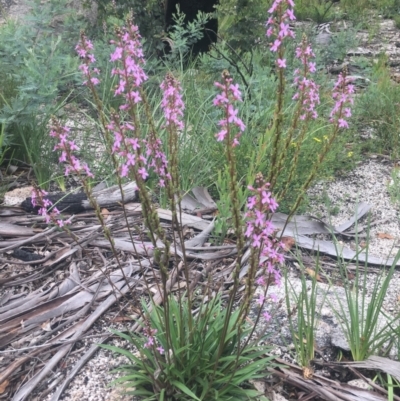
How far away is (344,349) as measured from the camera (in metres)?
2.13

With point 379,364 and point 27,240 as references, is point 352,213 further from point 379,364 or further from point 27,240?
point 27,240

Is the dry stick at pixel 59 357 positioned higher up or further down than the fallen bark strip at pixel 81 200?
further down

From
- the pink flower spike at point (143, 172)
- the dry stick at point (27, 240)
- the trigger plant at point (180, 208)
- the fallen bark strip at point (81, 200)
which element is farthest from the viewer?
the fallen bark strip at point (81, 200)

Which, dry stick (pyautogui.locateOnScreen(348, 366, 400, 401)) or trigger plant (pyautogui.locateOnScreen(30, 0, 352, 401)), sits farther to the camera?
dry stick (pyautogui.locateOnScreen(348, 366, 400, 401))

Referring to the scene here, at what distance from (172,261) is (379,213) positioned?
5.17 ft

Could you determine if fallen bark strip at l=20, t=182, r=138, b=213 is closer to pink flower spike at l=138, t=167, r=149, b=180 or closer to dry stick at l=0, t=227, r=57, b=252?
dry stick at l=0, t=227, r=57, b=252

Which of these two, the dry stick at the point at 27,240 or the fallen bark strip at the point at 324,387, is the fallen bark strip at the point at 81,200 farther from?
the fallen bark strip at the point at 324,387

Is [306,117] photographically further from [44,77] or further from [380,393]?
[44,77]

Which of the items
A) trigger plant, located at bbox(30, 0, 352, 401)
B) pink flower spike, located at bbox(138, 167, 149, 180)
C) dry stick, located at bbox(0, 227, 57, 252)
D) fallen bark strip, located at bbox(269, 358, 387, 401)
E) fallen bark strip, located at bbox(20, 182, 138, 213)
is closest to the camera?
trigger plant, located at bbox(30, 0, 352, 401)

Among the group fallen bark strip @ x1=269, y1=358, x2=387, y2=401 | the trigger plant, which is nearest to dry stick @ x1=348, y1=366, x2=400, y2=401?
fallen bark strip @ x1=269, y1=358, x2=387, y2=401

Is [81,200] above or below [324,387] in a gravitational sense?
above

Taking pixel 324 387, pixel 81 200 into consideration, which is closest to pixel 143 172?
pixel 324 387

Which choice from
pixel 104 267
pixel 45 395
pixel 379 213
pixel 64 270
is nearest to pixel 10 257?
pixel 64 270

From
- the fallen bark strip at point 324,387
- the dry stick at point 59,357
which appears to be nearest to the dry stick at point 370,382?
the fallen bark strip at point 324,387
